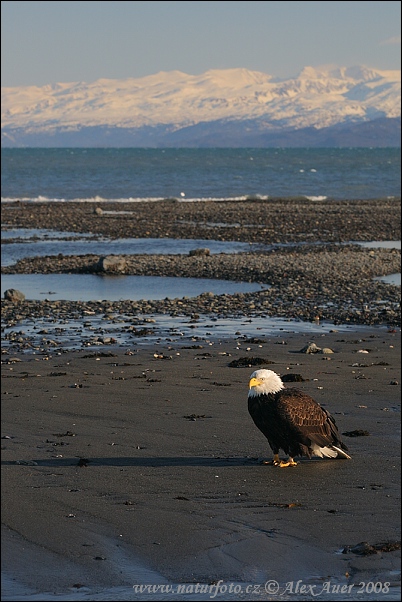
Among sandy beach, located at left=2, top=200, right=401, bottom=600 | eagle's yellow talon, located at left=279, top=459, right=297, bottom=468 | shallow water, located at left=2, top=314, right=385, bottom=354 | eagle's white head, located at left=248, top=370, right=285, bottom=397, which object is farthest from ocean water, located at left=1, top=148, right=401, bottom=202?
eagle's yellow talon, located at left=279, top=459, right=297, bottom=468

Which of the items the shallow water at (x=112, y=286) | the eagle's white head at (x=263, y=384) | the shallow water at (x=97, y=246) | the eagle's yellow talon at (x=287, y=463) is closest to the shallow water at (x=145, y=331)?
the shallow water at (x=112, y=286)

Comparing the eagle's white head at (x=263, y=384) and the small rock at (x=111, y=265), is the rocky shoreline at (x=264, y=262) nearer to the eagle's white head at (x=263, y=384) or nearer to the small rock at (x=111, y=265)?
the small rock at (x=111, y=265)

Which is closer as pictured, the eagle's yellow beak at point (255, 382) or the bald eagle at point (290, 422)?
the bald eagle at point (290, 422)

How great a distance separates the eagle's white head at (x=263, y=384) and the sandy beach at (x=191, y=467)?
63 cm

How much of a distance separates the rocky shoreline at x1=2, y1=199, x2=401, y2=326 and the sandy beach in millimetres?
182

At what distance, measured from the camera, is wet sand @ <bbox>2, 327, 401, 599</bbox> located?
6.48 meters

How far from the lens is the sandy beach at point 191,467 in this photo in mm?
6426

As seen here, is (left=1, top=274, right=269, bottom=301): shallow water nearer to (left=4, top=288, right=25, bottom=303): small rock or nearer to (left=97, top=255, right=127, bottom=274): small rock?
(left=97, top=255, right=127, bottom=274): small rock

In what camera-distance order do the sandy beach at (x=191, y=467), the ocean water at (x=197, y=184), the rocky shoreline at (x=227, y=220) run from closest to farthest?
the sandy beach at (x=191, y=467)
the rocky shoreline at (x=227, y=220)
the ocean water at (x=197, y=184)

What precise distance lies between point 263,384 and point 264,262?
1557 cm

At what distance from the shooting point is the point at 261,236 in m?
32.1

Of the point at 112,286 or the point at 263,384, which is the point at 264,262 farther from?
the point at 263,384

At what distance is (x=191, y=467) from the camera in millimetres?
8555

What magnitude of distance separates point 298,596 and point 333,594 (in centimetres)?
21
